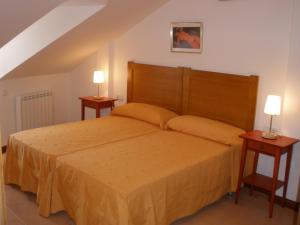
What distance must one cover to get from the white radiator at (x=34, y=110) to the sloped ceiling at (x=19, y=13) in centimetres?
149

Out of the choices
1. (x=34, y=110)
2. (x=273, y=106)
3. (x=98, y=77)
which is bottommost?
(x=34, y=110)

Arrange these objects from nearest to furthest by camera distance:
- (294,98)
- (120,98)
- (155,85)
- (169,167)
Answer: (169,167) < (294,98) < (155,85) < (120,98)

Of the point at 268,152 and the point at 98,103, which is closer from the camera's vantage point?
the point at 268,152

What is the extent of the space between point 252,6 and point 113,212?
2.43m

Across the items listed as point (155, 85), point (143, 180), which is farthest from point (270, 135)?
point (155, 85)

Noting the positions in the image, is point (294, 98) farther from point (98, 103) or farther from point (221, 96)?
point (98, 103)

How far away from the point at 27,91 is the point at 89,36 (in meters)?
1.24

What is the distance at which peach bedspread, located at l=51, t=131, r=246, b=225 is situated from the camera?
2.44 m

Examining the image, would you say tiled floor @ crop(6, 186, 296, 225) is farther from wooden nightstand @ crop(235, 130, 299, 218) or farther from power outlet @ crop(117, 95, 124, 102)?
power outlet @ crop(117, 95, 124, 102)

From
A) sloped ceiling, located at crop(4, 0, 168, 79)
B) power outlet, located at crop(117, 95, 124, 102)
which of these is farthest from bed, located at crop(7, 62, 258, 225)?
sloped ceiling, located at crop(4, 0, 168, 79)

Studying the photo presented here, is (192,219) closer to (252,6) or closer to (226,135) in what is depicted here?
(226,135)

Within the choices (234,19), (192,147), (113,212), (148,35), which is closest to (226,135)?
(192,147)

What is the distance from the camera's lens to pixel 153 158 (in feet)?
9.70

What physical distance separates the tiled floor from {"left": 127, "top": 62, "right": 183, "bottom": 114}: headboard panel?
141cm
